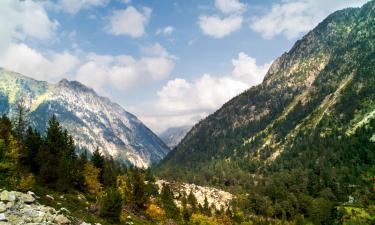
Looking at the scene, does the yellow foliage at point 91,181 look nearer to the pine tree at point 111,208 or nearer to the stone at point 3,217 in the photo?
the pine tree at point 111,208

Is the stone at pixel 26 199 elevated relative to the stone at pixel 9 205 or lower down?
elevated

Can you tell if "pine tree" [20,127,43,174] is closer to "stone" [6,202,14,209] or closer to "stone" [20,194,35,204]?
"stone" [20,194,35,204]

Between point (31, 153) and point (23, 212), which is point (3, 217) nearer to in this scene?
point (23, 212)

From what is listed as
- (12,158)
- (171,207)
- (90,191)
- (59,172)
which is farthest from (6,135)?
(171,207)

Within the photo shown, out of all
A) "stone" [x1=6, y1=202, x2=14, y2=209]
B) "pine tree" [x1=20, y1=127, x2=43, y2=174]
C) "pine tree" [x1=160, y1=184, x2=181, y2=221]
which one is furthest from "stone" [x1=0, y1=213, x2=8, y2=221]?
"pine tree" [x1=160, y1=184, x2=181, y2=221]

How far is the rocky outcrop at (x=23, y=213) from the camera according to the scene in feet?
112

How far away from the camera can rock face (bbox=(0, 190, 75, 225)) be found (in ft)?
112

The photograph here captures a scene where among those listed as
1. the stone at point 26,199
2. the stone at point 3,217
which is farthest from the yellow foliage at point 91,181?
the stone at point 3,217

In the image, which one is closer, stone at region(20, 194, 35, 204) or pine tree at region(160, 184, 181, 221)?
stone at region(20, 194, 35, 204)

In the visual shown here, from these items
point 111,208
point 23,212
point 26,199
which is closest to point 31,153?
point 111,208

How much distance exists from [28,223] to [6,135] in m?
46.2

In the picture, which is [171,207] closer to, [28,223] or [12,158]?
[12,158]

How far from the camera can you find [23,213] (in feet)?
119

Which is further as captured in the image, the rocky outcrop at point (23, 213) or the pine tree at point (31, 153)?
the pine tree at point (31, 153)
